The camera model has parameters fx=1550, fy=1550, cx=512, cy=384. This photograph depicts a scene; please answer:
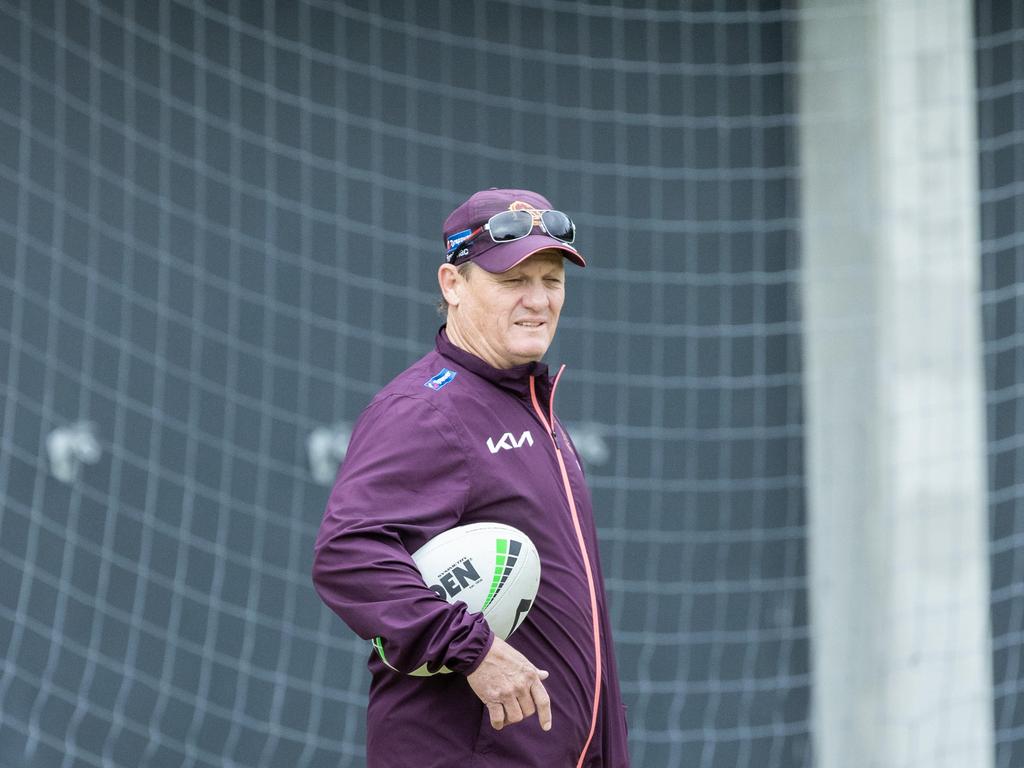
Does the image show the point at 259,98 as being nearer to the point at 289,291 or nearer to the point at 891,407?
the point at 289,291

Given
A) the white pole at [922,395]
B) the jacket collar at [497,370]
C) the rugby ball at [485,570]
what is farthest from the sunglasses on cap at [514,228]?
the white pole at [922,395]

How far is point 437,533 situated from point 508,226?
543mm

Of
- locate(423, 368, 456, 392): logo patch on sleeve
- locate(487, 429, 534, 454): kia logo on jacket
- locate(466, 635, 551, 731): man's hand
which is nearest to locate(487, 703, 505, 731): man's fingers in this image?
locate(466, 635, 551, 731): man's hand

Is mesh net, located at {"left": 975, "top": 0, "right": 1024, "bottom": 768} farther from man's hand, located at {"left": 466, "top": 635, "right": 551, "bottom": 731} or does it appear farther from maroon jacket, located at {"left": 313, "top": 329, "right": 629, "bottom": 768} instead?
man's hand, located at {"left": 466, "top": 635, "right": 551, "bottom": 731}

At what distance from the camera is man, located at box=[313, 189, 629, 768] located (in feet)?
7.59

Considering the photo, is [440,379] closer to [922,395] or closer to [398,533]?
[398,533]

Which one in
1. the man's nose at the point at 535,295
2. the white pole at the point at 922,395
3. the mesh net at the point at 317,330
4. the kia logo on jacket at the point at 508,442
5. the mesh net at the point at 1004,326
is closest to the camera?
the kia logo on jacket at the point at 508,442

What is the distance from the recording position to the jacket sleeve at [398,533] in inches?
90.0

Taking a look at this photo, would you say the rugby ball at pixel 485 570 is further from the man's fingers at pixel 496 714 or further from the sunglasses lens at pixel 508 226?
the sunglasses lens at pixel 508 226

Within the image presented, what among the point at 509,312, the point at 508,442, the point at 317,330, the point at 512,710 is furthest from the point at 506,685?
the point at 317,330

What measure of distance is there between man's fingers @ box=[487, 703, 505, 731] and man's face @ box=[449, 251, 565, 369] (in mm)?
619

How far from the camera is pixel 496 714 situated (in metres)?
2.31

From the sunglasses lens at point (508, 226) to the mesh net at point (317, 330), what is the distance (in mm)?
2546

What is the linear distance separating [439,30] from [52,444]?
6.14ft
